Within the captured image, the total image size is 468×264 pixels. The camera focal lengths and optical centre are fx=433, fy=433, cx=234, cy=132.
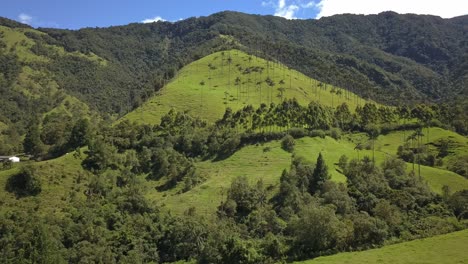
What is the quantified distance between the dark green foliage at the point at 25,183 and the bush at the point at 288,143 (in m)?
74.8

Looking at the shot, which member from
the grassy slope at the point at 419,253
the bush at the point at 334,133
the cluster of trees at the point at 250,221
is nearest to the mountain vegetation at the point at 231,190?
the cluster of trees at the point at 250,221

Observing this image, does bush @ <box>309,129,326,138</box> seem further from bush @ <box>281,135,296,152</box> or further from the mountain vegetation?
bush @ <box>281,135,296,152</box>

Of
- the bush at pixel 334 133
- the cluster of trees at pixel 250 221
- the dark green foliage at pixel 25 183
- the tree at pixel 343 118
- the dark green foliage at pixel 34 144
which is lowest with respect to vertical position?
the cluster of trees at pixel 250 221

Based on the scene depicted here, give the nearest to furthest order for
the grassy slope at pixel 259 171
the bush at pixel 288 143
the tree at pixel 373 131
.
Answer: the grassy slope at pixel 259 171, the bush at pixel 288 143, the tree at pixel 373 131

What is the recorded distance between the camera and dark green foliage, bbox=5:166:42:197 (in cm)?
11712

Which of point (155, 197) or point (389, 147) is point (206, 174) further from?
point (389, 147)

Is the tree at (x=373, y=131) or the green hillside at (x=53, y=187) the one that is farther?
the tree at (x=373, y=131)

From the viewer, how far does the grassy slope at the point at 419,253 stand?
6394 centimetres

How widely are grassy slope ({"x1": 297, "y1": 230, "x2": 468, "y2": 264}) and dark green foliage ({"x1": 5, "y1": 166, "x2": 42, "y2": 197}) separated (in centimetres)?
7877

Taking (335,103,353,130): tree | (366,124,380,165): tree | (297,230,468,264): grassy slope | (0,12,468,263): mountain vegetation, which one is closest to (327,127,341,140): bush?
(0,12,468,263): mountain vegetation

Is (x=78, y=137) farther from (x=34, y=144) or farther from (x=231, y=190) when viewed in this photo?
(x=231, y=190)

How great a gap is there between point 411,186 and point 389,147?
52624 mm

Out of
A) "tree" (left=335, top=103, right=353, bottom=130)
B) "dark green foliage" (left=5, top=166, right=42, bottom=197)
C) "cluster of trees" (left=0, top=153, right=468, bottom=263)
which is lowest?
"cluster of trees" (left=0, top=153, right=468, bottom=263)

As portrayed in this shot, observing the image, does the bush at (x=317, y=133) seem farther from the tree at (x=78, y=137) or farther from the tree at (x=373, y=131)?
the tree at (x=78, y=137)
